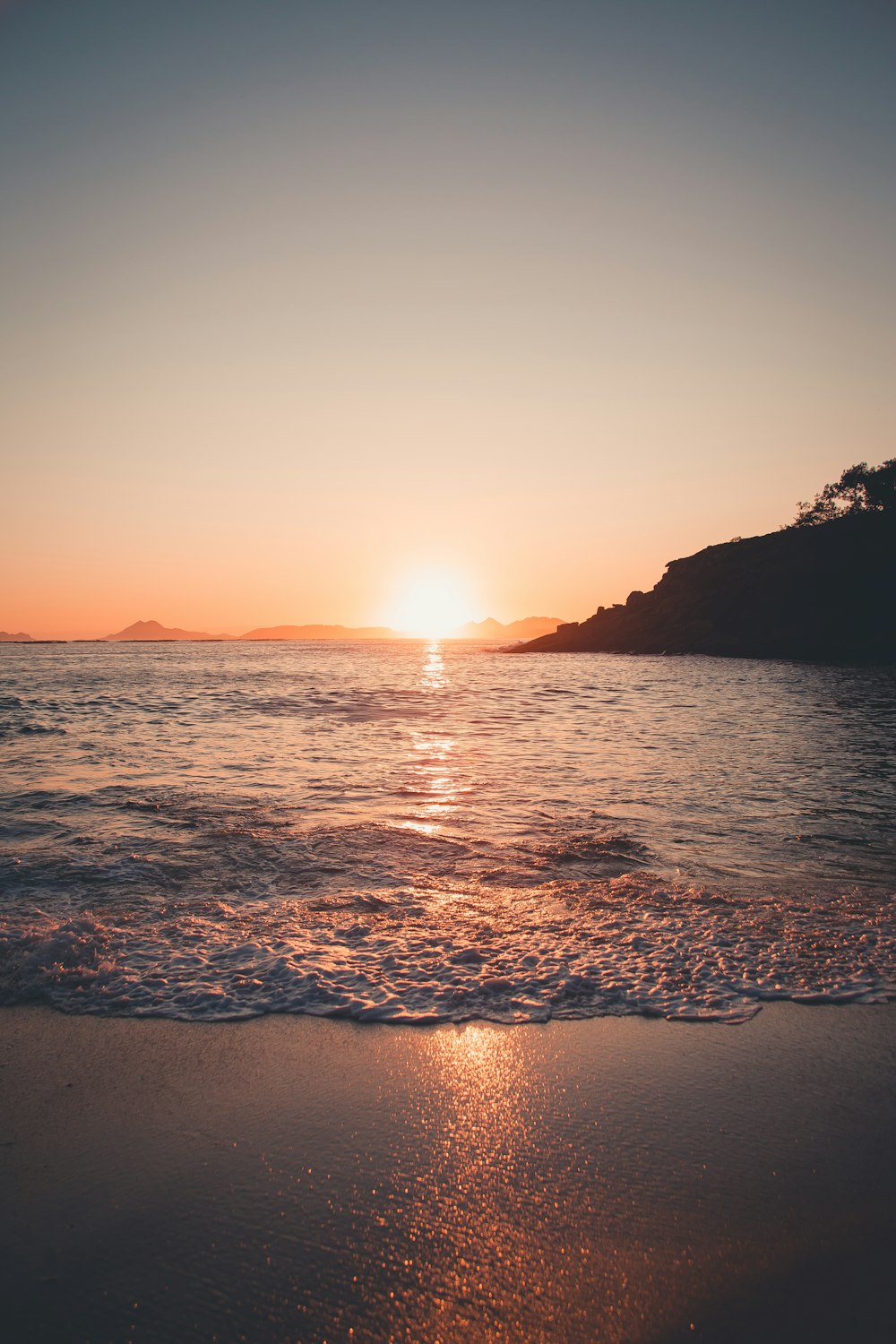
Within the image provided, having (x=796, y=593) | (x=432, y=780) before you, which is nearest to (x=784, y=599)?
(x=796, y=593)

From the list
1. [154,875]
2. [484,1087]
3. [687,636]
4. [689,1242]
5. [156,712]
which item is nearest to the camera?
[689,1242]

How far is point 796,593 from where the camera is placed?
7688cm

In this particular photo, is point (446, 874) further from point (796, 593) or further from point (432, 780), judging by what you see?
point (796, 593)

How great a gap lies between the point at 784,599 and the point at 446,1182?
84.0m

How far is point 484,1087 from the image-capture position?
3682 millimetres

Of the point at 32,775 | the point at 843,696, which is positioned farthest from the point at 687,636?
the point at 32,775

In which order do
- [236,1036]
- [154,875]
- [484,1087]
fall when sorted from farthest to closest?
1. [154,875]
2. [236,1036]
3. [484,1087]

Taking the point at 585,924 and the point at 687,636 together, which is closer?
the point at 585,924

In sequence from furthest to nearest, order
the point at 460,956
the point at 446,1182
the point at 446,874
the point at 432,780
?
the point at 432,780 → the point at 446,874 → the point at 460,956 → the point at 446,1182

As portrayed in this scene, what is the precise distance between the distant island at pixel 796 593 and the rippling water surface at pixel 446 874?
62378 mm

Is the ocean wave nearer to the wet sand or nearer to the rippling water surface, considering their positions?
the rippling water surface

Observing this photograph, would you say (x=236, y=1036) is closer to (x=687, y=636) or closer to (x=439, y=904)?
(x=439, y=904)

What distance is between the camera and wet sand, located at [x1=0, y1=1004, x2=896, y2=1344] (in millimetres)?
2422

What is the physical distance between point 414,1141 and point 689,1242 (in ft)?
4.11
